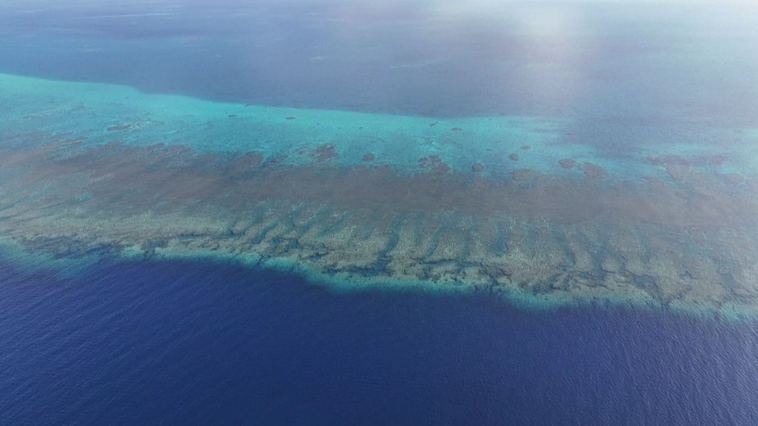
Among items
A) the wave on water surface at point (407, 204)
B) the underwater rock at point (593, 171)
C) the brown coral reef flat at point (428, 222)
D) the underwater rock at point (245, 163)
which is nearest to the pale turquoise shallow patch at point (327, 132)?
the wave on water surface at point (407, 204)

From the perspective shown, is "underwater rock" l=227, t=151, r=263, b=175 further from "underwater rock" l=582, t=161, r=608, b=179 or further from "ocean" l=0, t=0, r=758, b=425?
"underwater rock" l=582, t=161, r=608, b=179

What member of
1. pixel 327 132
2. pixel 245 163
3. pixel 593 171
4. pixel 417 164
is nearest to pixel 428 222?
pixel 417 164

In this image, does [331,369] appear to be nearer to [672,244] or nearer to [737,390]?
[737,390]

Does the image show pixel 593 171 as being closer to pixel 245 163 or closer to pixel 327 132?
pixel 327 132

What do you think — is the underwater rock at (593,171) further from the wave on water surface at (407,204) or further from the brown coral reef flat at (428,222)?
the wave on water surface at (407,204)

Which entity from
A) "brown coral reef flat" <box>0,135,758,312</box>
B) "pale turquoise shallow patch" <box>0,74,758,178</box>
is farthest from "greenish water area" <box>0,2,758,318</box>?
"pale turquoise shallow patch" <box>0,74,758,178</box>

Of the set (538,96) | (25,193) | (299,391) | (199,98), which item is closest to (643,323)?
(299,391)
